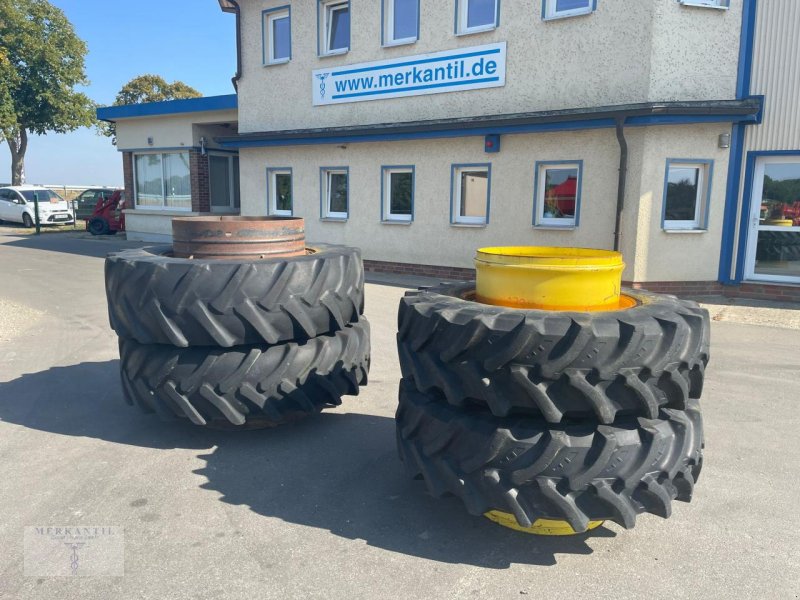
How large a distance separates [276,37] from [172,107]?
4.99 metres

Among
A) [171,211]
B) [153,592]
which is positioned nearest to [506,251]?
[153,592]

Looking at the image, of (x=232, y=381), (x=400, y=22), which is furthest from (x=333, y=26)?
Answer: (x=232, y=381)

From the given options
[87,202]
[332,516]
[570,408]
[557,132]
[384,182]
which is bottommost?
[332,516]

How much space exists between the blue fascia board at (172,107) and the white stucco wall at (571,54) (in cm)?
383

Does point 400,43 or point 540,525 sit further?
point 400,43

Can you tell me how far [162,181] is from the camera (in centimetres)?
1959

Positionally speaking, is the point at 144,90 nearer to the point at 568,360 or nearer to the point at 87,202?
the point at 87,202

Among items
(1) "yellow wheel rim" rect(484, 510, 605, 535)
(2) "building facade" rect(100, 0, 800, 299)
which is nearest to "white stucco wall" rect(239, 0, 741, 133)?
(2) "building facade" rect(100, 0, 800, 299)

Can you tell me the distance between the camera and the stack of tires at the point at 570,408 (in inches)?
97.7

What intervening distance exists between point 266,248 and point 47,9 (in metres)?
38.5

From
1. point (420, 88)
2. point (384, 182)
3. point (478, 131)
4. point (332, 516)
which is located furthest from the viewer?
point (384, 182)

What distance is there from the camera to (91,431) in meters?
4.18

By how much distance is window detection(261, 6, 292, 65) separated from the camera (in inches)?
570

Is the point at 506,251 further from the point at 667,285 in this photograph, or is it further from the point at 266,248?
the point at 667,285
